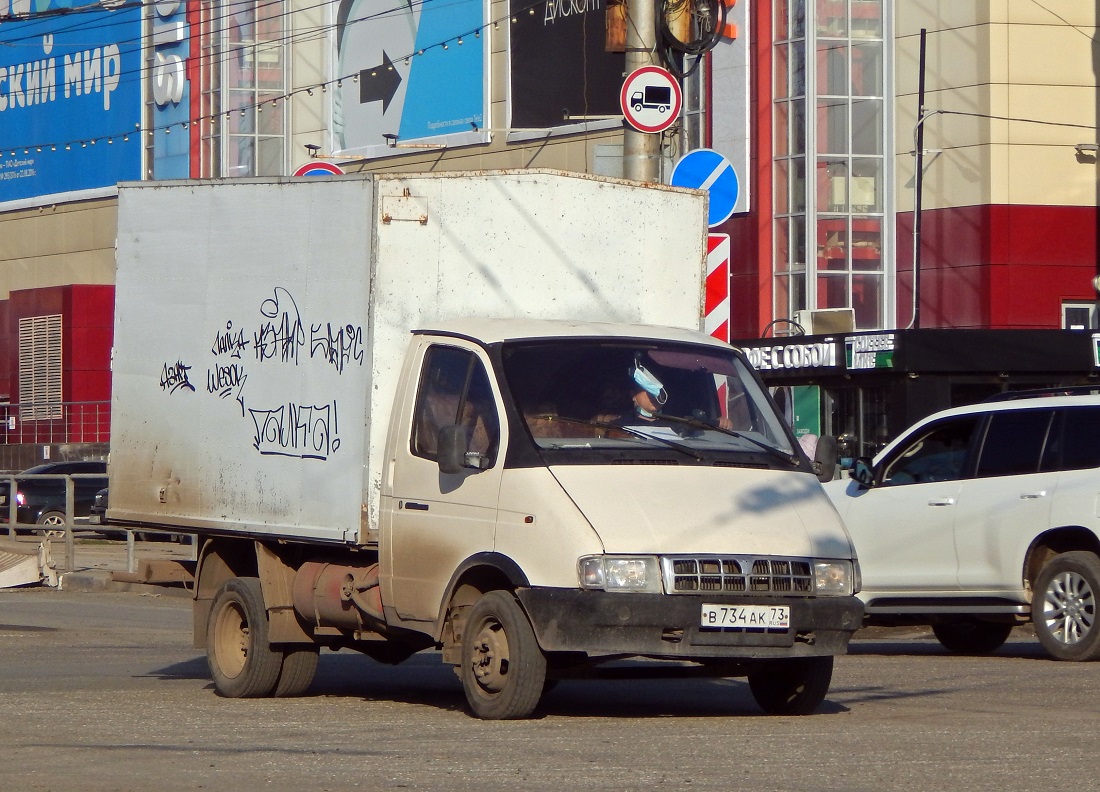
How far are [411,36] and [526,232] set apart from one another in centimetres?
2884

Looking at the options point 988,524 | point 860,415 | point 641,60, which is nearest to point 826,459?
point 988,524

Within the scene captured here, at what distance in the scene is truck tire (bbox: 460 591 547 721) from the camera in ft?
29.1

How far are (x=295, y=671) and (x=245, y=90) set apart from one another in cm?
3420

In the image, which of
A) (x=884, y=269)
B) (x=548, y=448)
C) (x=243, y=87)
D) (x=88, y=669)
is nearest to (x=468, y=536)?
(x=548, y=448)

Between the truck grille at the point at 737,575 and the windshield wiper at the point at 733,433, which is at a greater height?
the windshield wiper at the point at 733,433

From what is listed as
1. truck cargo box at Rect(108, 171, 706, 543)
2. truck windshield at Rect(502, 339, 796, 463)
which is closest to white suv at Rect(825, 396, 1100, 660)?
truck cargo box at Rect(108, 171, 706, 543)

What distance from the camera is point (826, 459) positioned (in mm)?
10133

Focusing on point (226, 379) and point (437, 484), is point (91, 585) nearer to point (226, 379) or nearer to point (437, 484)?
point (226, 379)

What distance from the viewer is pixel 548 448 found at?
30.0 feet

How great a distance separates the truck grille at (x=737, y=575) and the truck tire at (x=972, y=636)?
5493 millimetres

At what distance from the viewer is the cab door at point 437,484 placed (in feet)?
30.6

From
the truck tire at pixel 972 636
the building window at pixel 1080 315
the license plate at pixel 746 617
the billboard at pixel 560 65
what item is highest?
the billboard at pixel 560 65

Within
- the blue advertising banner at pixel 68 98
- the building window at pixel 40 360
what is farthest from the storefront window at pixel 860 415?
the building window at pixel 40 360

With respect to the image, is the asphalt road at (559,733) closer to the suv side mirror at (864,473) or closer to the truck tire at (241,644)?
the truck tire at (241,644)
